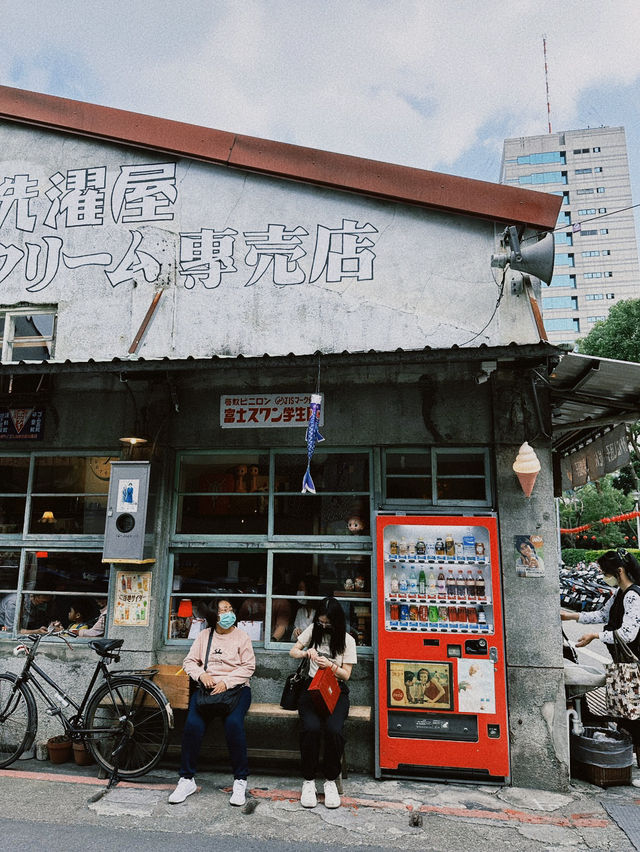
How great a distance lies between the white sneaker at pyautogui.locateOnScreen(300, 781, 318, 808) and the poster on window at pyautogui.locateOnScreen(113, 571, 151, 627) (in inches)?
96.2

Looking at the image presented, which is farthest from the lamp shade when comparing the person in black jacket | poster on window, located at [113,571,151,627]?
the person in black jacket

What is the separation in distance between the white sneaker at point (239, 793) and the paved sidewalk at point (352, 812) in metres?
0.07

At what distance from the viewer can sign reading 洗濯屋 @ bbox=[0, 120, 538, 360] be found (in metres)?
7.20

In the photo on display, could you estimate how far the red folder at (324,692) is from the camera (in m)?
5.55

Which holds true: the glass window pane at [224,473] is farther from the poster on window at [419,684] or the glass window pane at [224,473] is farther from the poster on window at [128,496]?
the poster on window at [419,684]

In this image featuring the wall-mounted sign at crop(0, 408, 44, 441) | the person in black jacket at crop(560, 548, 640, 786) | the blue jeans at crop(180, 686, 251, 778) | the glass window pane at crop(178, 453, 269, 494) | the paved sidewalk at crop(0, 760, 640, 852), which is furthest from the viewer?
the wall-mounted sign at crop(0, 408, 44, 441)

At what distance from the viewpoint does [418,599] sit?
6.26m

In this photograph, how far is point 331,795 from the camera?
5.30 meters

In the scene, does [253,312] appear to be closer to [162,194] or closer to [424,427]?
[162,194]

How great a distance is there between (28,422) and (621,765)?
755cm

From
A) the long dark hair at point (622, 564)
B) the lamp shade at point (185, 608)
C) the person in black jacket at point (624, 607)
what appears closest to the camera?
the person in black jacket at point (624, 607)

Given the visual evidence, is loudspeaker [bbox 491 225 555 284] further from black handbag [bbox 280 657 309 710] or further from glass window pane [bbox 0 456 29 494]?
glass window pane [bbox 0 456 29 494]

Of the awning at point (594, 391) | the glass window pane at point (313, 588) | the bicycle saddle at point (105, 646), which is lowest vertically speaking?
the bicycle saddle at point (105, 646)

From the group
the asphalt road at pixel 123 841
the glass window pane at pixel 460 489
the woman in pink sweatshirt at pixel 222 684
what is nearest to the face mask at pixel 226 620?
the woman in pink sweatshirt at pixel 222 684
